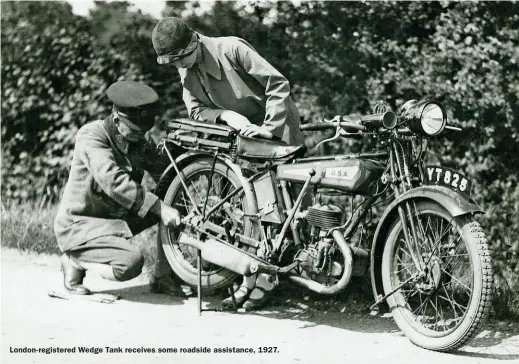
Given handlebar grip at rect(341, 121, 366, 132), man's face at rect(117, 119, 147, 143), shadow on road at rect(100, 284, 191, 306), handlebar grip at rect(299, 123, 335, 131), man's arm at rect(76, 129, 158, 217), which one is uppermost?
handlebar grip at rect(341, 121, 366, 132)

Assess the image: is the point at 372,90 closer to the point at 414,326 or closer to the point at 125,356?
the point at 414,326

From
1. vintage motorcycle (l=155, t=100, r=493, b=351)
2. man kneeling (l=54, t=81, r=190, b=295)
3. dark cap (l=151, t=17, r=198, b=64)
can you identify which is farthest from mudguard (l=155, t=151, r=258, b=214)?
dark cap (l=151, t=17, r=198, b=64)

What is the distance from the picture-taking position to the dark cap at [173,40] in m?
5.18

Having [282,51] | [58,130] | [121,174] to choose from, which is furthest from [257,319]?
[58,130]

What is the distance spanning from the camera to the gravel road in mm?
4258

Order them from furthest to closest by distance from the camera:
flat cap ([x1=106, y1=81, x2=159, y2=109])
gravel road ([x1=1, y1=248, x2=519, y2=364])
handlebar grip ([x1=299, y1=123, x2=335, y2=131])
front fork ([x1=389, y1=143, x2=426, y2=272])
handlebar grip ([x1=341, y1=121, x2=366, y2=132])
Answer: flat cap ([x1=106, y1=81, x2=159, y2=109]) < handlebar grip ([x1=299, y1=123, x2=335, y2=131]) < handlebar grip ([x1=341, y1=121, x2=366, y2=132]) < front fork ([x1=389, y1=143, x2=426, y2=272]) < gravel road ([x1=1, y1=248, x2=519, y2=364])

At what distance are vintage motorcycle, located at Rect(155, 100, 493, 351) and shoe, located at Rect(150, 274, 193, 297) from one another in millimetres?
174

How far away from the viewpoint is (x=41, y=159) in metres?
8.27

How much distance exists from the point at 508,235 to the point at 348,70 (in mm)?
2051

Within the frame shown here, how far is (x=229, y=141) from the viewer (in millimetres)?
5219

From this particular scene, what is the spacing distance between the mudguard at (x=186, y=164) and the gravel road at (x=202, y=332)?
809 millimetres

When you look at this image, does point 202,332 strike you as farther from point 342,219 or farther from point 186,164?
point 186,164

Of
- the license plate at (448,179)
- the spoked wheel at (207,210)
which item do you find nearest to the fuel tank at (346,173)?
the license plate at (448,179)

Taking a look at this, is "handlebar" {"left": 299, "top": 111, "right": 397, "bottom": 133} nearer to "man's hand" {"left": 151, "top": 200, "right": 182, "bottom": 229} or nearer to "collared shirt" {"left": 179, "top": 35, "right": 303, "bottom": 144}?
"collared shirt" {"left": 179, "top": 35, "right": 303, "bottom": 144}
